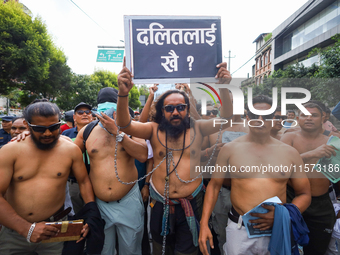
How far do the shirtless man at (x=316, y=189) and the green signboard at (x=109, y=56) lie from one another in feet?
43.9

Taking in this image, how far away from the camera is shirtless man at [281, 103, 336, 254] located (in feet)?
8.13

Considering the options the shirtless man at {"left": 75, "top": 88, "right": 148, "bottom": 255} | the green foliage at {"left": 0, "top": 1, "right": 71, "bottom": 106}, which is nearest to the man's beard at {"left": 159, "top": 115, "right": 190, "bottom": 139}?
the shirtless man at {"left": 75, "top": 88, "right": 148, "bottom": 255}

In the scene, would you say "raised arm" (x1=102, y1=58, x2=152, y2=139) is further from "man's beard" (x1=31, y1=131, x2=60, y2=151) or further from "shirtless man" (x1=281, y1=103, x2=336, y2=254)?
"shirtless man" (x1=281, y1=103, x2=336, y2=254)

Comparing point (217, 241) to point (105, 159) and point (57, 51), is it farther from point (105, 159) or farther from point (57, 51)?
point (57, 51)

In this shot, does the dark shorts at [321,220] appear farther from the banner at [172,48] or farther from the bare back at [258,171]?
the banner at [172,48]

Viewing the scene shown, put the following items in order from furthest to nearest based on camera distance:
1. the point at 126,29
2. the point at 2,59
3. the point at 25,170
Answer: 1. the point at 2,59
2. the point at 126,29
3. the point at 25,170

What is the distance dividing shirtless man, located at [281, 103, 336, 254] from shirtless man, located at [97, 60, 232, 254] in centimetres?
118

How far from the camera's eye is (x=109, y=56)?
1417cm

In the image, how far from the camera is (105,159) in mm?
2541

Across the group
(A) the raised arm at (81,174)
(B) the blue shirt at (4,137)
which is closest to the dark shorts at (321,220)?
(A) the raised arm at (81,174)

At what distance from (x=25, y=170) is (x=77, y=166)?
1.57 feet

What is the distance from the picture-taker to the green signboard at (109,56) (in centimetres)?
1410

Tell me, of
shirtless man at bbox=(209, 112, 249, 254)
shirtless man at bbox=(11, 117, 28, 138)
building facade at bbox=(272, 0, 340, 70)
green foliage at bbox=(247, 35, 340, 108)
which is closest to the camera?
green foliage at bbox=(247, 35, 340, 108)

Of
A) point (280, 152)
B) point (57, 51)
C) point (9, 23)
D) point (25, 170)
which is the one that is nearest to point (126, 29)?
point (25, 170)
